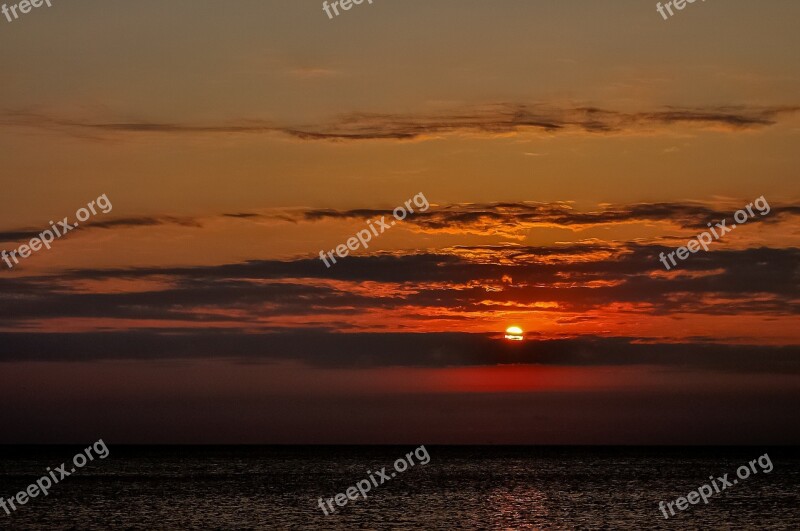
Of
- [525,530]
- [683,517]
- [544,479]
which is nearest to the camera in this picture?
[525,530]

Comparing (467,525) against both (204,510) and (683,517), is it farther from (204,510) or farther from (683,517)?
(204,510)

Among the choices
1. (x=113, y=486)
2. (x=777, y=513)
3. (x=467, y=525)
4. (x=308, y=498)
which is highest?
(x=113, y=486)

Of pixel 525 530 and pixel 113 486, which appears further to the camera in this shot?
pixel 113 486

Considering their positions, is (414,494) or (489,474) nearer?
(414,494)

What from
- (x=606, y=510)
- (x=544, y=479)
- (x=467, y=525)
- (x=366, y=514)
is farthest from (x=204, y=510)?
(x=544, y=479)

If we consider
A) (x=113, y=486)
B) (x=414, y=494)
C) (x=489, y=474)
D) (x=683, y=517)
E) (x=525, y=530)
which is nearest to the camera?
(x=525, y=530)

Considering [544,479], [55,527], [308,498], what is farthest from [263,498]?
[544,479]

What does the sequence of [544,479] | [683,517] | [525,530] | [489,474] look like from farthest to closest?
[489,474] → [544,479] → [683,517] → [525,530]

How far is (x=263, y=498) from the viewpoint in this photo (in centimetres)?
10969

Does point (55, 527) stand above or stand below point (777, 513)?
above

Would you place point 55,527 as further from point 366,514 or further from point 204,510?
point 366,514

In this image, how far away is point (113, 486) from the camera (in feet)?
444

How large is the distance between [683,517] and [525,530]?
1627 cm

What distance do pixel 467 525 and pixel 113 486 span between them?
224 ft
